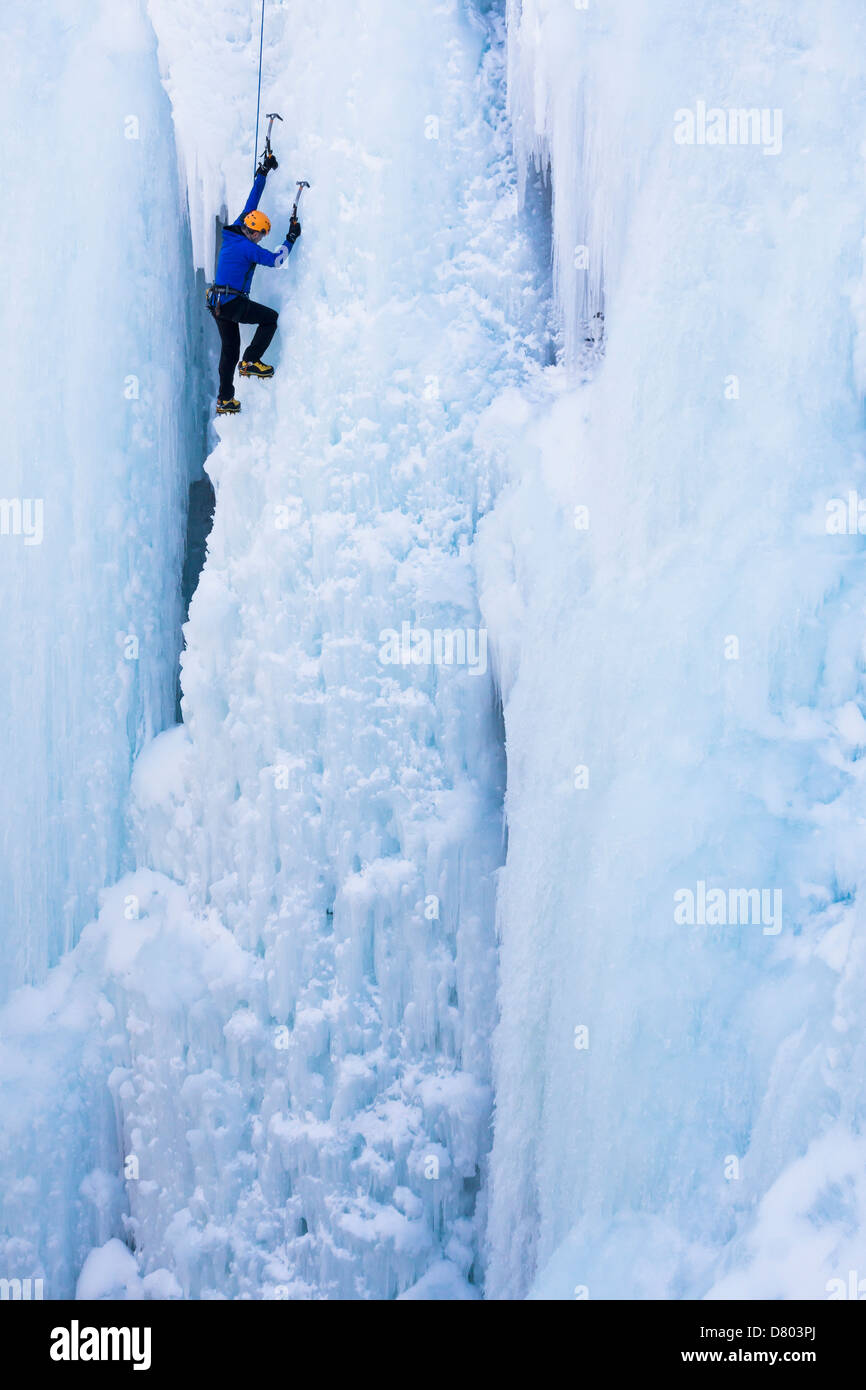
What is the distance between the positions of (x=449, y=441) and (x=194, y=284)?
5.65 ft

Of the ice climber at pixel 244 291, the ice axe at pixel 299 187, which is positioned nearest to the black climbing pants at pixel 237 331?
the ice climber at pixel 244 291

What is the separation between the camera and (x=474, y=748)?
5375 millimetres

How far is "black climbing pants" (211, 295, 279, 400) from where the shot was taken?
5.27 metres

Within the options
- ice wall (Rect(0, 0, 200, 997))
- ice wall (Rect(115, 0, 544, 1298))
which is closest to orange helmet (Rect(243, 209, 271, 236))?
ice wall (Rect(115, 0, 544, 1298))

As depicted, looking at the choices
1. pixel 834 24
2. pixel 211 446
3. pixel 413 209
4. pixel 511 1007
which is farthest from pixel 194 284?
pixel 511 1007

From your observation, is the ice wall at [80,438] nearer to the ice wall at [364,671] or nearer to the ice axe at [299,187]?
the ice wall at [364,671]

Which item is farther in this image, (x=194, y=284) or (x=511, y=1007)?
(x=194, y=284)

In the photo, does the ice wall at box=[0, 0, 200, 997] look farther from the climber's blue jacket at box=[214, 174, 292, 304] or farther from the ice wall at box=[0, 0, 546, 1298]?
the climber's blue jacket at box=[214, 174, 292, 304]

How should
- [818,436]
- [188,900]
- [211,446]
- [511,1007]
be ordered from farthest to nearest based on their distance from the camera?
[211,446], [188,900], [511,1007], [818,436]

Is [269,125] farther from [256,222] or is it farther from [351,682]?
[351,682]

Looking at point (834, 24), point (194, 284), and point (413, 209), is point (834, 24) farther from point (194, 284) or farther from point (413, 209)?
point (194, 284)

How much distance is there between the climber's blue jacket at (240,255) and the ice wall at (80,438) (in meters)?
0.94

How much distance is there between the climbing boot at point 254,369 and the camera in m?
5.35

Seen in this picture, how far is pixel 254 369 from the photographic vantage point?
17.5 feet
